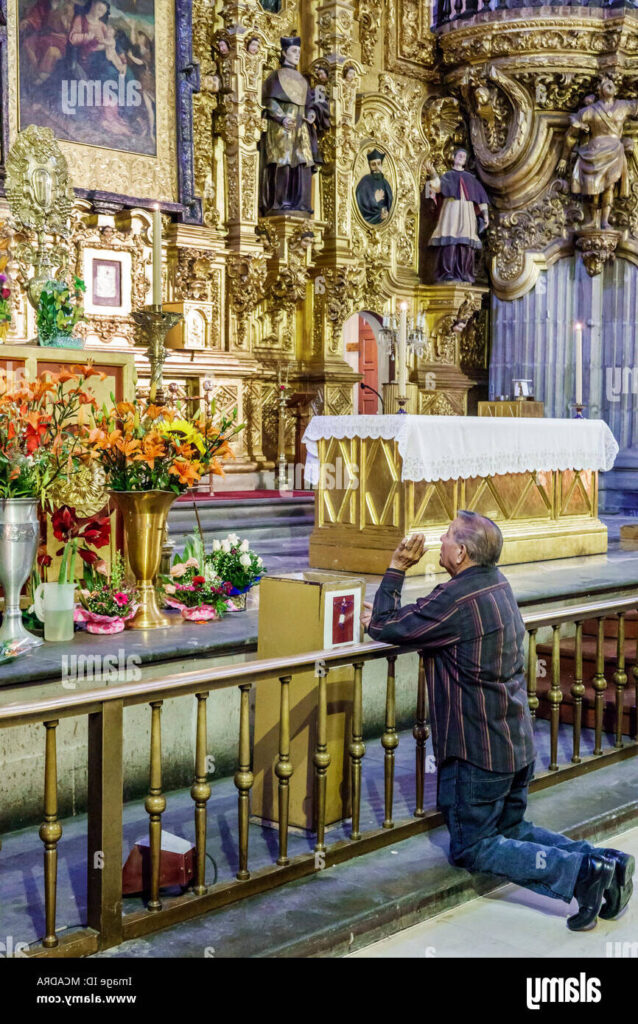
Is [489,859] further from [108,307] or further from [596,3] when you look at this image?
[596,3]

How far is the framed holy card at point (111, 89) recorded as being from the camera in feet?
31.9

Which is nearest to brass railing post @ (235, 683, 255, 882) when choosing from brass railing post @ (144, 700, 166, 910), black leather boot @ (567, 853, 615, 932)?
brass railing post @ (144, 700, 166, 910)

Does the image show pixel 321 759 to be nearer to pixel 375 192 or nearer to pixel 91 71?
pixel 91 71

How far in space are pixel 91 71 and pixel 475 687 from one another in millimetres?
8031

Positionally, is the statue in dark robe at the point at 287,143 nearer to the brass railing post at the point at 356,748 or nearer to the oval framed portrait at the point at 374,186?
the oval framed portrait at the point at 374,186

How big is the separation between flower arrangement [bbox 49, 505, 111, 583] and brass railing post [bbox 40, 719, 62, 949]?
1.76m

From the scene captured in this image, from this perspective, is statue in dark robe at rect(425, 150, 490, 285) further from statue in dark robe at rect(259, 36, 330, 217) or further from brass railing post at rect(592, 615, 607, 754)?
brass railing post at rect(592, 615, 607, 754)

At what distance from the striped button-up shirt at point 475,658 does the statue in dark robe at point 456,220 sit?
32.2 feet

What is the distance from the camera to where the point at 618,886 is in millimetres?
3705

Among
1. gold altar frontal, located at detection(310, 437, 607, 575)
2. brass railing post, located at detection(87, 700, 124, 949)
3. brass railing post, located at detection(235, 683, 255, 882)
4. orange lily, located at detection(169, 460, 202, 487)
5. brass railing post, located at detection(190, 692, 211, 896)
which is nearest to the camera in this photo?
brass railing post, located at detection(87, 700, 124, 949)

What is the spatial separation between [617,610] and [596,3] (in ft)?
31.6

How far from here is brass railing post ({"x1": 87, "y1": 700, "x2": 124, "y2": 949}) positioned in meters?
3.26

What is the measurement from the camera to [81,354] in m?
5.35
